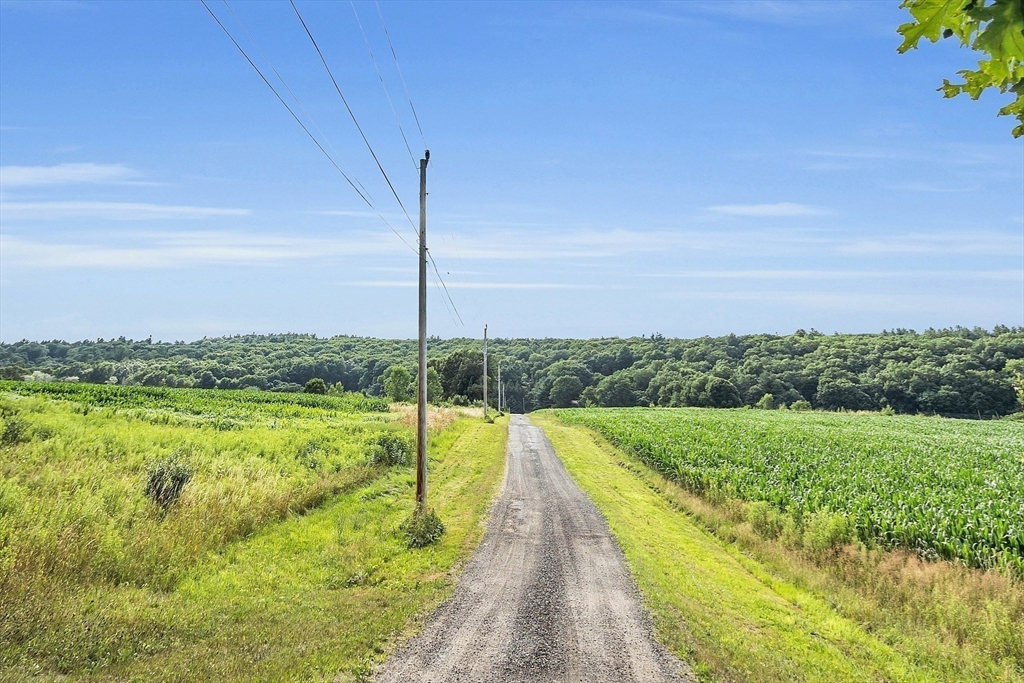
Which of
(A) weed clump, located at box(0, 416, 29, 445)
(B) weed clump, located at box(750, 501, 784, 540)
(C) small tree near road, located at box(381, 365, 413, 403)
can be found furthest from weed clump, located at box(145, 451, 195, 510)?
(C) small tree near road, located at box(381, 365, 413, 403)

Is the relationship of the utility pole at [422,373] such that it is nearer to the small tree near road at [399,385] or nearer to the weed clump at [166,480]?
the weed clump at [166,480]

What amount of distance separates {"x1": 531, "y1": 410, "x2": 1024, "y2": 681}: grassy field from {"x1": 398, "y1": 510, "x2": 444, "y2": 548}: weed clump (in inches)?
180

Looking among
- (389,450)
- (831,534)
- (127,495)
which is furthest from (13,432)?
(831,534)

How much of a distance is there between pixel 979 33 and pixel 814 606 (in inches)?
482

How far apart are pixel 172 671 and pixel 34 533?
13.9ft

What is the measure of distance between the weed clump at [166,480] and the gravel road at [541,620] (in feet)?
23.0

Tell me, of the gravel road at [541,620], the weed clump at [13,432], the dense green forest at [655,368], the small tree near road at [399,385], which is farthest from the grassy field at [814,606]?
the dense green forest at [655,368]

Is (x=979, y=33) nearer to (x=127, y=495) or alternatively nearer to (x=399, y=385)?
(x=127, y=495)

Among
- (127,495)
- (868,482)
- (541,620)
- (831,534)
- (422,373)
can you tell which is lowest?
(541,620)

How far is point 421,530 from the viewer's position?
14.9 meters

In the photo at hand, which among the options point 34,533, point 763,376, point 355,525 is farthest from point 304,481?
point 763,376

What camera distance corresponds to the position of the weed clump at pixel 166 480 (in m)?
13.9

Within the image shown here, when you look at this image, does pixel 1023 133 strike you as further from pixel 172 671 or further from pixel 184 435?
pixel 184 435

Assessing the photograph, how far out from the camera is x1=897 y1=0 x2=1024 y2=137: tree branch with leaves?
1.60m
